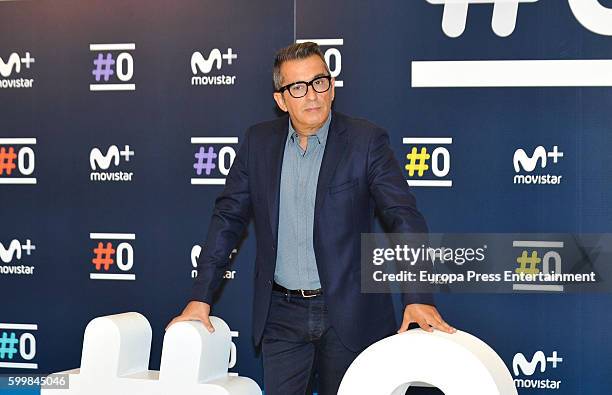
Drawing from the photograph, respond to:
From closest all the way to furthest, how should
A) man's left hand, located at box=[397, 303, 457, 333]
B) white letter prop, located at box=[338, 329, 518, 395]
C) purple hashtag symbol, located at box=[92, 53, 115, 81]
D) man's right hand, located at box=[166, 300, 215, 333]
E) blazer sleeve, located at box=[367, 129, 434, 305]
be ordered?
white letter prop, located at box=[338, 329, 518, 395], man's left hand, located at box=[397, 303, 457, 333], blazer sleeve, located at box=[367, 129, 434, 305], man's right hand, located at box=[166, 300, 215, 333], purple hashtag symbol, located at box=[92, 53, 115, 81]

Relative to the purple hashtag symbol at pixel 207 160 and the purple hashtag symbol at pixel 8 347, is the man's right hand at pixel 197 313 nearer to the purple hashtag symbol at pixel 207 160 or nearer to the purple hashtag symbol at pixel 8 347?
the purple hashtag symbol at pixel 207 160

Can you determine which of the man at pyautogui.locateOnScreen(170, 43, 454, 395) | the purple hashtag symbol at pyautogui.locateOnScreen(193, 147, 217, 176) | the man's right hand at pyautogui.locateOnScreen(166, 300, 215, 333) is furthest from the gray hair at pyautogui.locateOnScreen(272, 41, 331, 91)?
the purple hashtag symbol at pyautogui.locateOnScreen(193, 147, 217, 176)

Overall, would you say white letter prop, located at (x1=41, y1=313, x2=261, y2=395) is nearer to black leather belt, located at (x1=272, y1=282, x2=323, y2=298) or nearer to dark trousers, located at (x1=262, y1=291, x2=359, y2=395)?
dark trousers, located at (x1=262, y1=291, x2=359, y2=395)

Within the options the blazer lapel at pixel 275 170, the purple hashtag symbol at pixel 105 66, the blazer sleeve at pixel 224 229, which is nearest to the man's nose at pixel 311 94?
the blazer lapel at pixel 275 170

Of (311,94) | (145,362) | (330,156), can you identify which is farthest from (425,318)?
(145,362)

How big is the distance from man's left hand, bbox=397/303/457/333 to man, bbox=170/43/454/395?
23 cm

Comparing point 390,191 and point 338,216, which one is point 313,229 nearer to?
point 338,216

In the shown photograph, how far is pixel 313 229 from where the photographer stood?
3.31 m

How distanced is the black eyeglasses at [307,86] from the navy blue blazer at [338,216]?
16 centimetres

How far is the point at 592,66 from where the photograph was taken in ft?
15.8

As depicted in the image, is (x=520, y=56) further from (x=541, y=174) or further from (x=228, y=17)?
(x=228, y=17)

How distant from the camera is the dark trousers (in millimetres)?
3301

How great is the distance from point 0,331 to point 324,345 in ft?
9.51

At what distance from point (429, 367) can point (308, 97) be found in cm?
103
